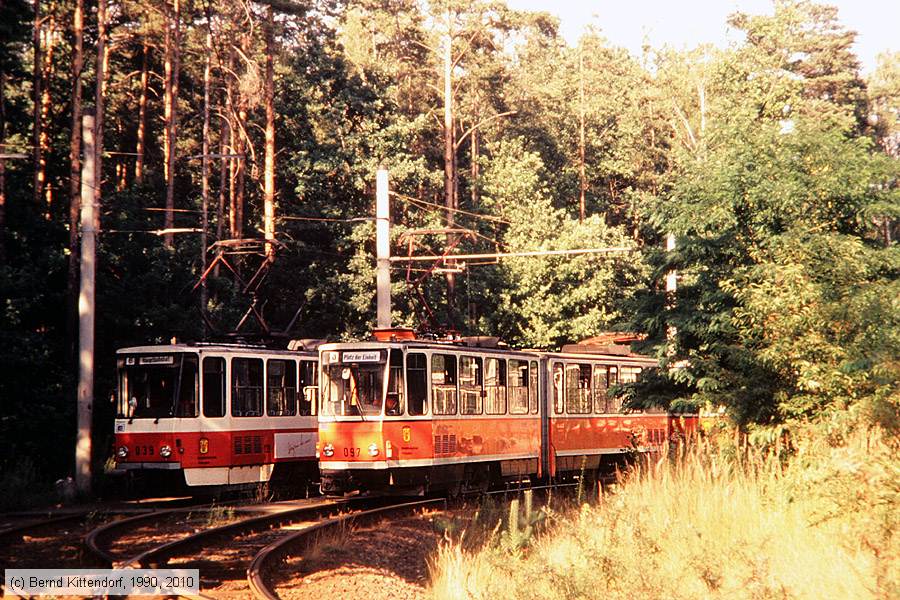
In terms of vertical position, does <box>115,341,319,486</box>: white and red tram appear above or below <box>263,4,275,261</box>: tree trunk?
below

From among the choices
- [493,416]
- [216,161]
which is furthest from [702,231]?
[216,161]

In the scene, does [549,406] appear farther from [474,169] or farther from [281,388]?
[474,169]

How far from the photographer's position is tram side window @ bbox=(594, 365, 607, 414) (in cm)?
2641

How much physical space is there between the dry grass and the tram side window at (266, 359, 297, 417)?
11.5 meters

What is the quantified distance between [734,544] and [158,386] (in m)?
15.2

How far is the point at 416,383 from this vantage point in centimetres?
2080

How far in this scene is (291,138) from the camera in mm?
45812

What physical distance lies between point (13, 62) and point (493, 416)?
1548 centimetres

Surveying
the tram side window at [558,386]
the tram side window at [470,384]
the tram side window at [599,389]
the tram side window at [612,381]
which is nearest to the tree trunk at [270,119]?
the tram side window at [612,381]

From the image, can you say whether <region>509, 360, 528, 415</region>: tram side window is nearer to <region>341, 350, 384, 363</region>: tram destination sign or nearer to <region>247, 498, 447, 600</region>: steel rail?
<region>247, 498, 447, 600</region>: steel rail

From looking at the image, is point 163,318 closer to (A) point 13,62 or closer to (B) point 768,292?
(A) point 13,62

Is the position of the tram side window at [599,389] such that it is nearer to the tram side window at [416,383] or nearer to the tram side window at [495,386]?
the tram side window at [495,386]

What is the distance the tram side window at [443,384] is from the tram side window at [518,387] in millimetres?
2297

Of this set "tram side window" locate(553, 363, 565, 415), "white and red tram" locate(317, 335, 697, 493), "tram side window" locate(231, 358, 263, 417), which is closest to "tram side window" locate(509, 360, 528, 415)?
"white and red tram" locate(317, 335, 697, 493)
